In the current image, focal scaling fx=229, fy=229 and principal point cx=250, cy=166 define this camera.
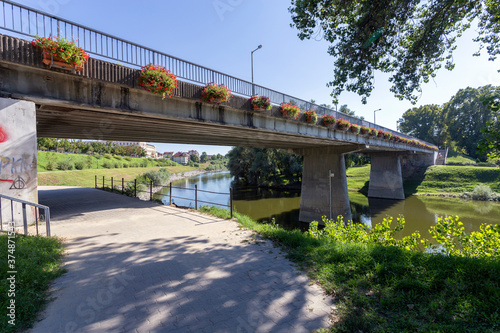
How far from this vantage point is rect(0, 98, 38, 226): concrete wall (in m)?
5.04

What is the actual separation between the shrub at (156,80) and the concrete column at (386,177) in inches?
1256

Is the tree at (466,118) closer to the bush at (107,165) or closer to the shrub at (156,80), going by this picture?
the shrub at (156,80)

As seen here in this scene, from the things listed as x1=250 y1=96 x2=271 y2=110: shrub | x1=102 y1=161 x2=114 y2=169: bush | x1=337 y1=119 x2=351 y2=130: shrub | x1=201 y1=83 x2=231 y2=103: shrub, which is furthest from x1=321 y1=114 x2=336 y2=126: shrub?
x1=102 y1=161 x2=114 y2=169: bush

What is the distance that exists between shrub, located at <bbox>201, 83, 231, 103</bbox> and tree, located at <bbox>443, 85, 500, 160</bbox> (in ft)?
221

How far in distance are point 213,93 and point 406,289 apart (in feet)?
24.1

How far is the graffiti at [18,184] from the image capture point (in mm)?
5198

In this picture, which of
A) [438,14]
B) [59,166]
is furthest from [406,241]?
[59,166]

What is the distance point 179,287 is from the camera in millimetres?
3467

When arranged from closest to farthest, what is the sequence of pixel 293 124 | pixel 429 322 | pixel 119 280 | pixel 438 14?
pixel 429 322 < pixel 119 280 < pixel 438 14 < pixel 293 124

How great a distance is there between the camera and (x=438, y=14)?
21.2ft

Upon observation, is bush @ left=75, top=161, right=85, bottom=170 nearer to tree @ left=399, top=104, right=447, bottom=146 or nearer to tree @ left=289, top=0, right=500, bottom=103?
tree @ left=289, top=0, right=500, bottom=103

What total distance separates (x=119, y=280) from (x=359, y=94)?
338 inches

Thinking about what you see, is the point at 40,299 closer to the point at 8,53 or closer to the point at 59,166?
the point at 8,53

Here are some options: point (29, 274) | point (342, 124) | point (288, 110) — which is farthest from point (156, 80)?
point (342, 124)
